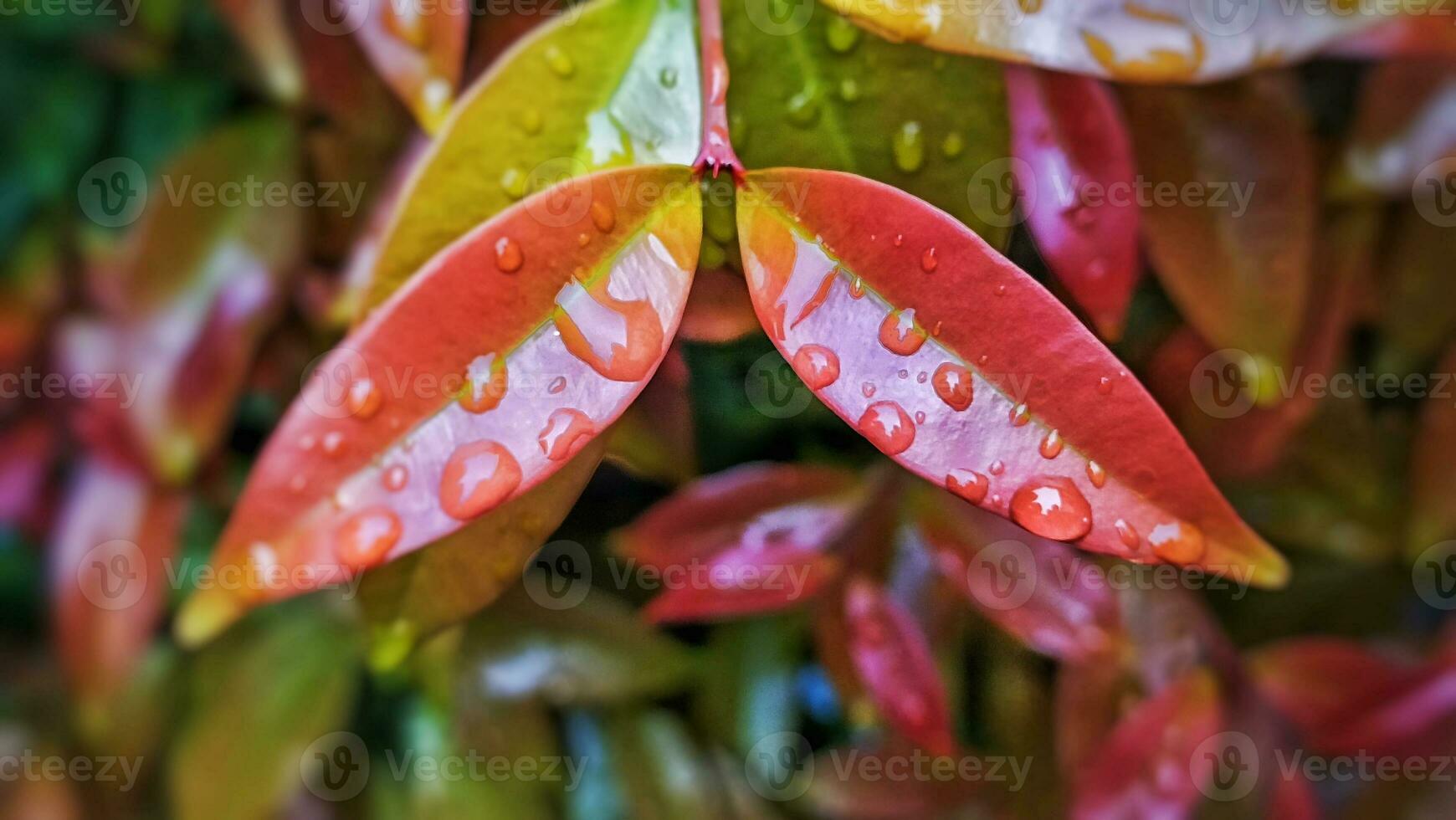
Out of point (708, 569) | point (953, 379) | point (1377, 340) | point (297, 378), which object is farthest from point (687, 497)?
point (1377, 340)

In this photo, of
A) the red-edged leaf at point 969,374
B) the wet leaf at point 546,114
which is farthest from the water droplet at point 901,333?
the wet leaf at point 546,114

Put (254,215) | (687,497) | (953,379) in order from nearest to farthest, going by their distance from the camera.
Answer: (953,379) < (687,497) < (254,215)

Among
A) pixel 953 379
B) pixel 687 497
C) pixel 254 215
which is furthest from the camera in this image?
pixel 254 215

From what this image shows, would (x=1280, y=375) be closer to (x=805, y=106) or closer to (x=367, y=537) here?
(x=805, y=106)

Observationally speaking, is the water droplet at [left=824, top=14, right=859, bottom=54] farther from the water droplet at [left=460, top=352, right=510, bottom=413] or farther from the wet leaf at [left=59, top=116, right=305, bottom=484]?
the wet leaf at [left=59, top=116, right=305, bottom=484]

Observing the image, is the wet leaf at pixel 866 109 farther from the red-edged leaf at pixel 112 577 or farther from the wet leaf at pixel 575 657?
the red-edged leaf at pixel 112 577

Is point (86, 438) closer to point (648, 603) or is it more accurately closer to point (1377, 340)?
point (648, 603)

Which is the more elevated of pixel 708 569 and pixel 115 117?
pixel 115 117

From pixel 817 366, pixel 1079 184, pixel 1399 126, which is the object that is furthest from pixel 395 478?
pixel 1399 126
